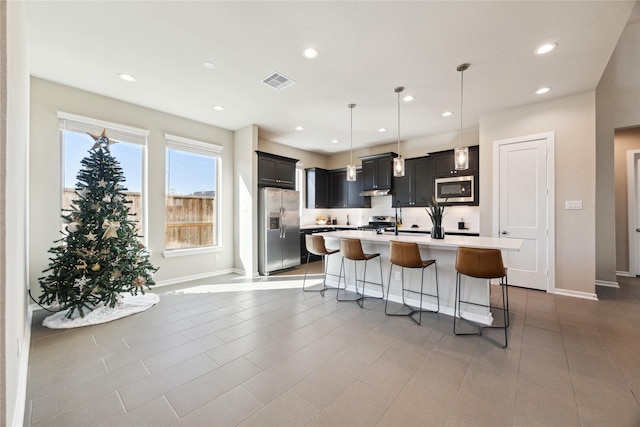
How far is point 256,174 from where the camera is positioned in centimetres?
523

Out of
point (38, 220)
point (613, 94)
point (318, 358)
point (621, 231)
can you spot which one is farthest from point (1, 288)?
point (621, 231)

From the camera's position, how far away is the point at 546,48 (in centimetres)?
272

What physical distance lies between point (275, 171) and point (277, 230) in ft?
4.20

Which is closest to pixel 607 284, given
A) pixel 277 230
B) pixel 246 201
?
pixel 277 230

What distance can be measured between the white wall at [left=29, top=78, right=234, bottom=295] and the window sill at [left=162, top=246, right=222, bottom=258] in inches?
3.0

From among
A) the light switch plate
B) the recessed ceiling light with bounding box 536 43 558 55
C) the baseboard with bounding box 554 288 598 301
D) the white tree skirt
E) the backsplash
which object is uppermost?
the recessed ceiling light with bounding box 536 43 558 55

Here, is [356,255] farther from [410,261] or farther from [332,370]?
[332,370]

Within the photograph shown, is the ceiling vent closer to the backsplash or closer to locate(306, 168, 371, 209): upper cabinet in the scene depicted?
locate(306, 168, 371, 209): upper cabinet

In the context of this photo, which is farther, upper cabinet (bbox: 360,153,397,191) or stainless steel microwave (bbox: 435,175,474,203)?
upper cabinet (bbox: 360,153,397,191)

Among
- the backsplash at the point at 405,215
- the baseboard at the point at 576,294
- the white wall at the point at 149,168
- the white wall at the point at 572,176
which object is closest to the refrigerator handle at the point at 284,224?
the white wall at the point at 149,168

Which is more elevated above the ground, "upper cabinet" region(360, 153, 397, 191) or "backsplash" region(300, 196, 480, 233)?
"upper cabinet" region(360, 153, 397, 191)

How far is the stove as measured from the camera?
6453 millimetres

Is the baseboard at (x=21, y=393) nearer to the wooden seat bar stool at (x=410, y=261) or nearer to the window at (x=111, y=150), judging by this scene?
the window at (x=111, y=150)

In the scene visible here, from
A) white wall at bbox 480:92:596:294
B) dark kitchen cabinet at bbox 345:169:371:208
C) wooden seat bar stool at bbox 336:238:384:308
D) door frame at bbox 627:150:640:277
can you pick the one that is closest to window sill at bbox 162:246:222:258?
wooden seat bar stool at bbox 336:238:384:308
